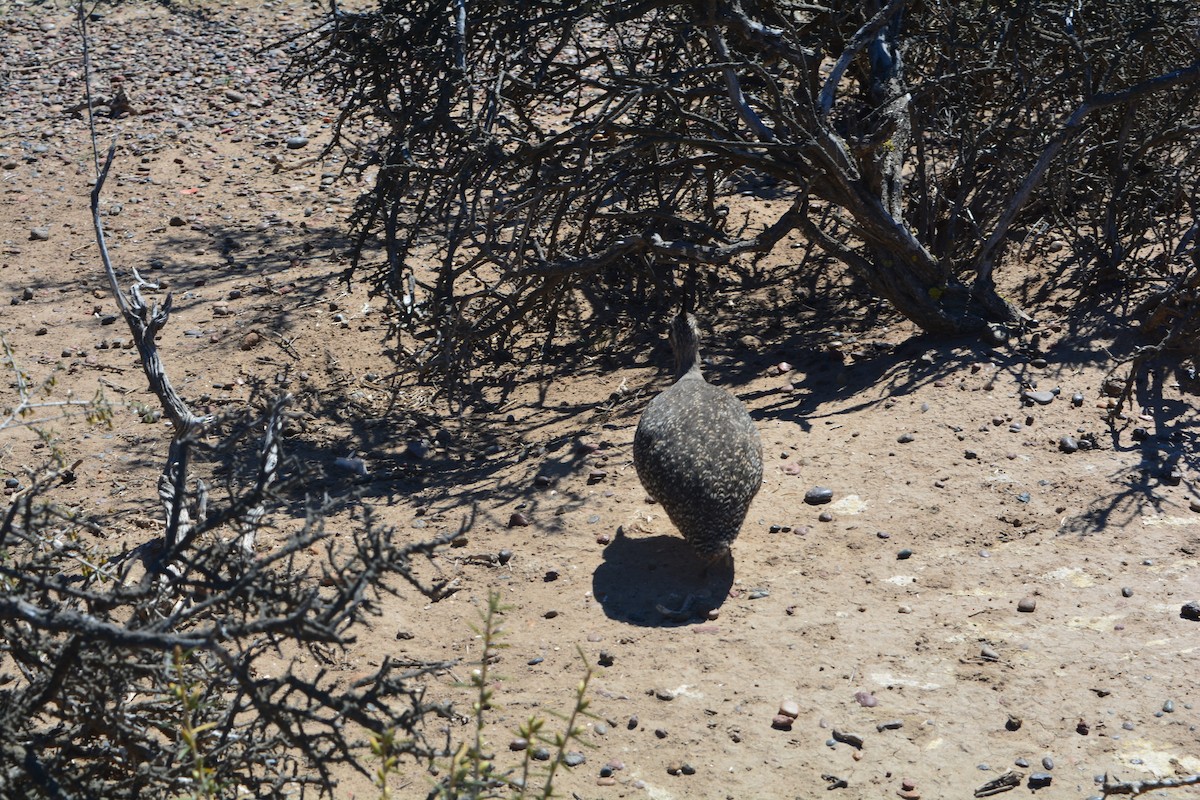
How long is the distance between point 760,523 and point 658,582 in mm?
657

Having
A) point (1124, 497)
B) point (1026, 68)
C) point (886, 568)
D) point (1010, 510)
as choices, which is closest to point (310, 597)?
point (886, 568)

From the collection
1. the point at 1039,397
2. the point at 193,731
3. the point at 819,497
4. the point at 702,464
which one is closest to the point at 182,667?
the point at 193,731

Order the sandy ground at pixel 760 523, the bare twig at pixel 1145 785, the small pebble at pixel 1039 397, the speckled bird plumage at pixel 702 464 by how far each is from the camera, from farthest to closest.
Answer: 1. the small pebble at pixel 1039 397
2. the speckled bird plumage at pixel 702 464
3. the sandy ground at pixel 760 523
4. the bare twig at pixel 1145 785

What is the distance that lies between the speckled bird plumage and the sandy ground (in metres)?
0.35

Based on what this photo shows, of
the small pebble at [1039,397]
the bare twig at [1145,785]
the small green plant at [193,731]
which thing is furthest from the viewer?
the small pebble at [1039,397]

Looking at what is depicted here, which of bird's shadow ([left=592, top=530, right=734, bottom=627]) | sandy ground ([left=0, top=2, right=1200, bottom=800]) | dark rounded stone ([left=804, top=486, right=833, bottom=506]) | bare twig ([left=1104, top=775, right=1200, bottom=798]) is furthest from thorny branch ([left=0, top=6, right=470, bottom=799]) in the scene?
dark rounded stone ([left=804, top=486, right=833, bottom=506])

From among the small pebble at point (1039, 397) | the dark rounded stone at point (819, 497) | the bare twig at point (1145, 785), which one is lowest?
the bare twig at point (1145, 785)

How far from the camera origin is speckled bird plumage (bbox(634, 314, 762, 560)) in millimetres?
5121

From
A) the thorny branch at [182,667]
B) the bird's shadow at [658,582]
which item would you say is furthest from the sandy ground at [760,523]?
the thorny branch at [182,667]

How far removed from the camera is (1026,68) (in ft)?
23.4

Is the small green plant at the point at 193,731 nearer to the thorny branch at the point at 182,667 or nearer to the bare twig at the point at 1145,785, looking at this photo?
the thorny branch at the point at 182,667

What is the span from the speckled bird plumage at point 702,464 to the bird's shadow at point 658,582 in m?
0.16

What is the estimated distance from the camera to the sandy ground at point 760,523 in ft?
14.2

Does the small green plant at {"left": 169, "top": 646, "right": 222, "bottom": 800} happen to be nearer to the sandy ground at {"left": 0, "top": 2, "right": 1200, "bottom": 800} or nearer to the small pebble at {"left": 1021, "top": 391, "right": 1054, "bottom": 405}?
the sandy ground at {"left": 0, "top": 2, "right": 1200, "bottom": 800}
